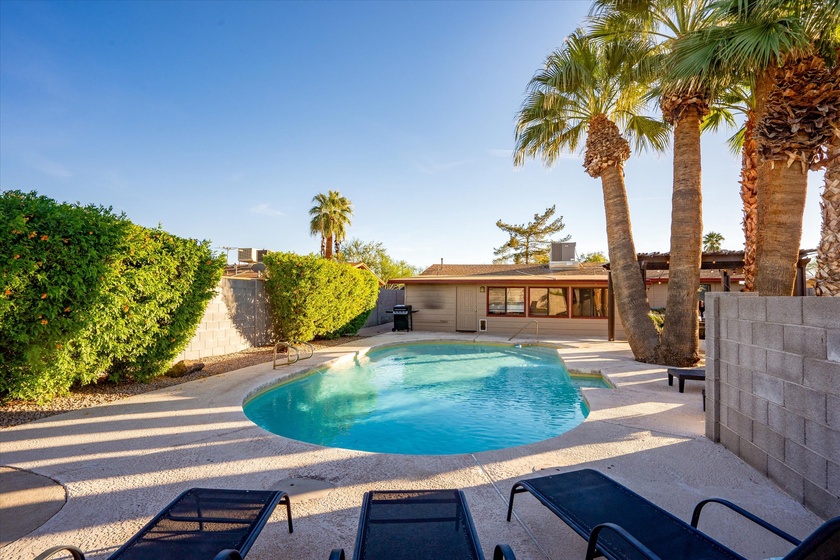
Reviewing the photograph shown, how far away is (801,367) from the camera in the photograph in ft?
9.98

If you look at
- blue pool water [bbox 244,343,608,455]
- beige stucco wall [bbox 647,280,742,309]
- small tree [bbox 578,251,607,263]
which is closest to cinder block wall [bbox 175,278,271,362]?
blue pool water [bbox 244,343,608,455]

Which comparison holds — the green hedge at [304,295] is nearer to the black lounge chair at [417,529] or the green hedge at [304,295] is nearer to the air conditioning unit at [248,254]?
the air conditioning unit at [248,254]

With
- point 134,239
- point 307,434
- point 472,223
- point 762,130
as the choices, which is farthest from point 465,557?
point 472,223

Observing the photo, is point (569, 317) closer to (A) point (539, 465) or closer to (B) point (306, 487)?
(A) point (539, 465)

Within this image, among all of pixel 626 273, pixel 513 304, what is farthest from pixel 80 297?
pixel 513 304

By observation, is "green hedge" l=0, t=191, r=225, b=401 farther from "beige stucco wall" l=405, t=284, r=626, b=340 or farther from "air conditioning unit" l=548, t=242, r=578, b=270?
"air conditioning unit" l=548, t=242, r=578, b=270

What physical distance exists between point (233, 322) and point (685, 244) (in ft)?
38.4

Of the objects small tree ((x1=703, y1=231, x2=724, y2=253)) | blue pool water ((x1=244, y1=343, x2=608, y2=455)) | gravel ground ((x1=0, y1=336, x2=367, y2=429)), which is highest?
small tree ((x1=703, y1=231, x2=724, y2=253))

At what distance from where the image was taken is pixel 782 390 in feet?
10.8

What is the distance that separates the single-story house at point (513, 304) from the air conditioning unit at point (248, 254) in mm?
7520

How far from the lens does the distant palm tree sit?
29688 mm

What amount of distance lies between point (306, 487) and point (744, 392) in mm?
4330

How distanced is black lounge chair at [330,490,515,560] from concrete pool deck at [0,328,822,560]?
13.3 inches

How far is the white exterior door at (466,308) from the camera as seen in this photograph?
59.8 feet
